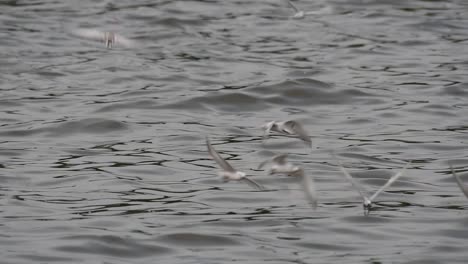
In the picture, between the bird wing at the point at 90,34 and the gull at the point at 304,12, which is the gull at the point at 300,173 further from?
the gull at the point at 304,12

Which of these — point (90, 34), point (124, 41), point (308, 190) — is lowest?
point (124, 41)

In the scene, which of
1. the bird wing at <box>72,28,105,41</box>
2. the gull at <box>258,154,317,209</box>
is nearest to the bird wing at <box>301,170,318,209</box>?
the gull at <box>258,154,317,209</box>

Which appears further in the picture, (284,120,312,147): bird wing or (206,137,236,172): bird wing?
(284,120,312,147): bird wing

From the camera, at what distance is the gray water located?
6.55 metres

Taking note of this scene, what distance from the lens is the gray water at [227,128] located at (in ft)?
21.5

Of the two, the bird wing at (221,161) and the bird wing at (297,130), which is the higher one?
the bird wing at (221,161)

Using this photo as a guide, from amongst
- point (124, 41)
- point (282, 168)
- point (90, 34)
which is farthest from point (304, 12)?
point (282, 168)

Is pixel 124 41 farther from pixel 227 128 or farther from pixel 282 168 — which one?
pixel 282 168

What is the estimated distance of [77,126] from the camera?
353 inches

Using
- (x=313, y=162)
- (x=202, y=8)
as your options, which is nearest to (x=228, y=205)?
(x=313, y=162)

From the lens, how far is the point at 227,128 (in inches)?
359

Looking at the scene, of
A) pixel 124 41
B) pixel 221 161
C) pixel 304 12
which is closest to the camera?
pixel 221 161

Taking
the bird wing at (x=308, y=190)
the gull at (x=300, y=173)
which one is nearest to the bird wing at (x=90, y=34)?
the gull at (x=300, y=173)

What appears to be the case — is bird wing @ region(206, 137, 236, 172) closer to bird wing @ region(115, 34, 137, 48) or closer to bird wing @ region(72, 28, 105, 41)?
bird wing @ region(72, 28, 105, 41)
